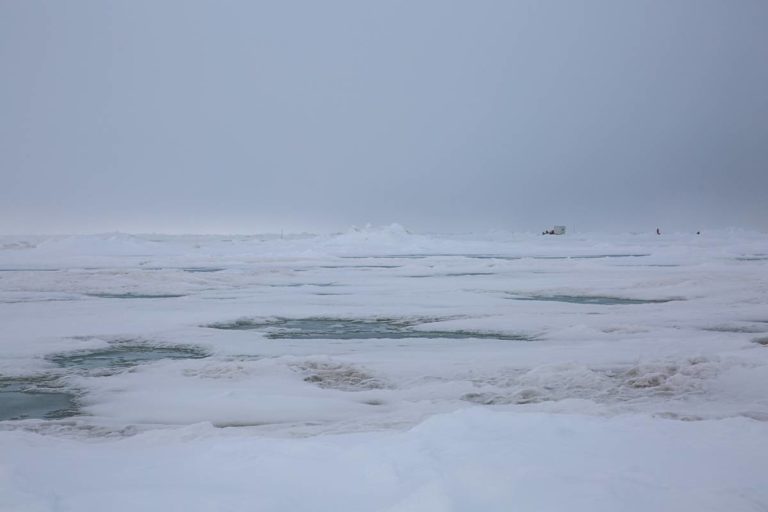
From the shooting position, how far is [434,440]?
2885 mm

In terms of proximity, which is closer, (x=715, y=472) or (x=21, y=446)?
(x=715, y=472)

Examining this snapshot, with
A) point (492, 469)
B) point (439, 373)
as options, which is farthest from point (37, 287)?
point (492, 469)

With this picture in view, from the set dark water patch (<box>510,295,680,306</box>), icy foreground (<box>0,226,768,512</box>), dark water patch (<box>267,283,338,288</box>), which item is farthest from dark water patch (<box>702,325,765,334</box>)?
dark water patch (<box>267,283,338,288</box>)

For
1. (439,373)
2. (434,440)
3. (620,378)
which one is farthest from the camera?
(439,373)

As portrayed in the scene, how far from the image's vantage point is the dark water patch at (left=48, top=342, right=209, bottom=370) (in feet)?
18.4

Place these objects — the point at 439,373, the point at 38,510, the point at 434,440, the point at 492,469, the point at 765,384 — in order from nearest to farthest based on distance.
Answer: the point at 38,510 → the point at 492,469 → the point at 434,440 → the point at 765,384 → the point at 439,373

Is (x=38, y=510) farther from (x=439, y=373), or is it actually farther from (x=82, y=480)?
(x=439, y=373)

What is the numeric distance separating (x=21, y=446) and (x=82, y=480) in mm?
750

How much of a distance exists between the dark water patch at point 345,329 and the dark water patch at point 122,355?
1.20m

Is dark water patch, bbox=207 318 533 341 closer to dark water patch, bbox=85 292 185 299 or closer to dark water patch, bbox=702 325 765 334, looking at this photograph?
dark water patch, bbox=702 325 765 334

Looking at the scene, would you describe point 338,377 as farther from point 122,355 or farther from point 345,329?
point 345,329

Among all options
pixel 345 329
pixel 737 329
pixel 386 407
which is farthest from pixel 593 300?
pixel 386 407

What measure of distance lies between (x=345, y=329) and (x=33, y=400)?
13.2ft

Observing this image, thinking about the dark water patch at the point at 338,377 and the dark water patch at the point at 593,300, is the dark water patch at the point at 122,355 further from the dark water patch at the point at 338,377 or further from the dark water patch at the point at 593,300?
the dark water patch at the point at 593,300
